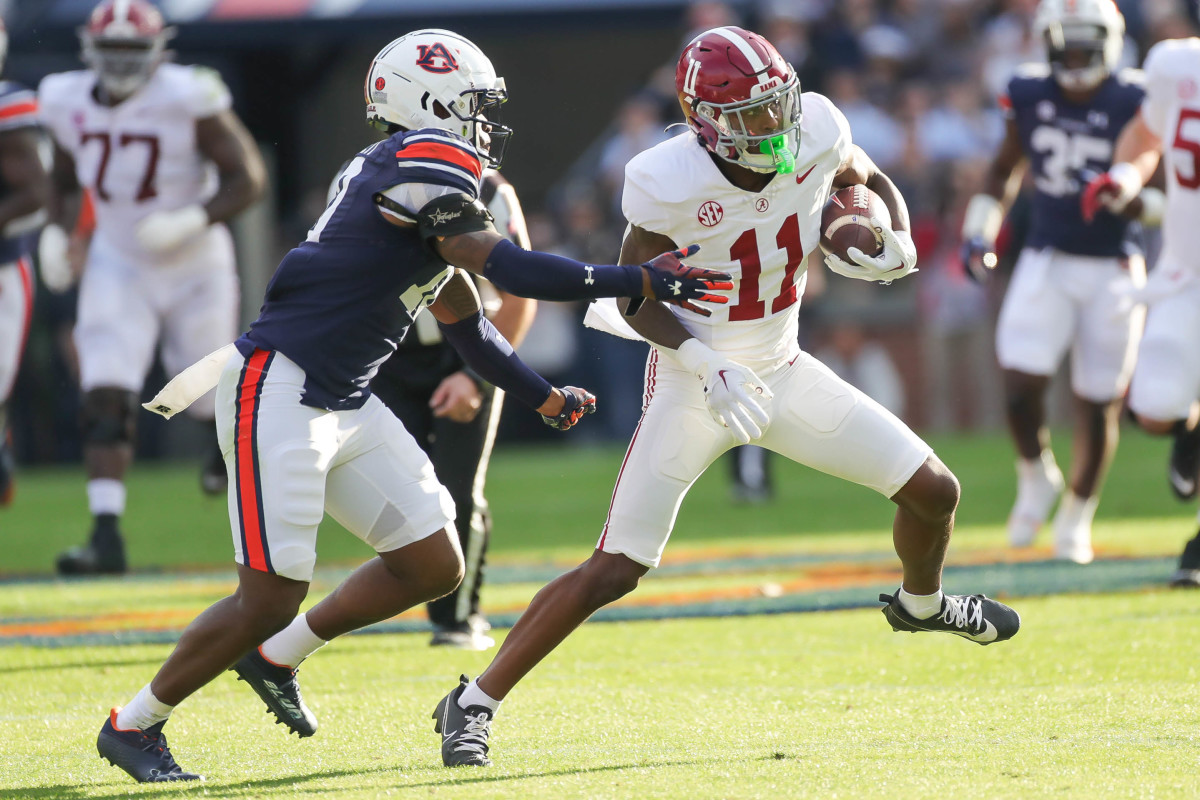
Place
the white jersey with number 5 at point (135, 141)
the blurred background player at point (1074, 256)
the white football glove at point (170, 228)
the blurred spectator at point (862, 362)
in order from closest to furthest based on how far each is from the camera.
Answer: the blurred background player at point (1074, 256) → the white football glove at point (170, 228) → the white jersey with number 5 at point (135, 141) → the blurred spectator at point (862, 362)

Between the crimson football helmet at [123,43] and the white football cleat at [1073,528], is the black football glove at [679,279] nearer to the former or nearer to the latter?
the white football cleat at [1073,528]

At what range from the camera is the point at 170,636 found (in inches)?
216

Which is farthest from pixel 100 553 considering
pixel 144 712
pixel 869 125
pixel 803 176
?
pixel 869 125

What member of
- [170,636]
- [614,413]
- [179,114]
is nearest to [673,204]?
[170,636]

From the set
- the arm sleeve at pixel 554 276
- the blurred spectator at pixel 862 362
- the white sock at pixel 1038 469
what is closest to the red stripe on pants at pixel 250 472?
the arm sleeve at pixel 554 276

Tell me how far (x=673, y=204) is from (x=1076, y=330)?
3.53 metres

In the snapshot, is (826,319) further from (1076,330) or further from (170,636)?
(170,636)

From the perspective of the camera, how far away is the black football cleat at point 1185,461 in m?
6.30

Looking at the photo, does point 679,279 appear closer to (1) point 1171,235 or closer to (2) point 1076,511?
(1) point 1171,235

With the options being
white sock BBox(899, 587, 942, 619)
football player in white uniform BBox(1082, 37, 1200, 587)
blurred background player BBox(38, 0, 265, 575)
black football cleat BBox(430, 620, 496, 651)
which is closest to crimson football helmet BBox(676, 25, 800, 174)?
white sock BBox(899, 587, 942, 619)

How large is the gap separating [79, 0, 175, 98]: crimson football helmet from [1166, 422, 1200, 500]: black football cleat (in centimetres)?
459

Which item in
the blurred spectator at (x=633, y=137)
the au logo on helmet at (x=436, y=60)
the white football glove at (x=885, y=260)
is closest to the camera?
the au logo on helmet at (x=436, y=60)

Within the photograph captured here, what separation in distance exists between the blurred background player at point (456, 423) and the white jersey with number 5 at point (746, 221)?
1.27 meters

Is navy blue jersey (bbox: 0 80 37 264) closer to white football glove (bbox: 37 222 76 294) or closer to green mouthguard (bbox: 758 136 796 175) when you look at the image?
white football glove (bbox: 37 222 76 294)
